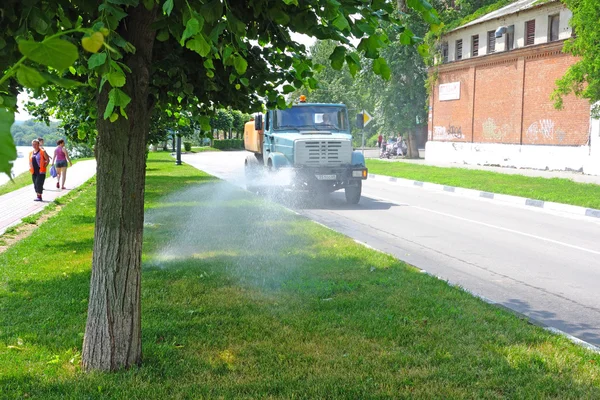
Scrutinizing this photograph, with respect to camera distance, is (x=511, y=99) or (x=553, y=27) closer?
(x=553, y=27)

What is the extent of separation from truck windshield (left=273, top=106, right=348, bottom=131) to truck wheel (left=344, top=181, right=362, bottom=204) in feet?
6.10

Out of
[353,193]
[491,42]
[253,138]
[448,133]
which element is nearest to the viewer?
[353,193]

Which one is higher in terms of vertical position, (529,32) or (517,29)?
(517,29)

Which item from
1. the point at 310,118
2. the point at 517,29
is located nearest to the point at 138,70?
the point at 310,118

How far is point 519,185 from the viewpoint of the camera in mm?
21953

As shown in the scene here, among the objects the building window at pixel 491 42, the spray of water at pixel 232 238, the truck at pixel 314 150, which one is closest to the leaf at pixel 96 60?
the spray of water at pixel 232 238

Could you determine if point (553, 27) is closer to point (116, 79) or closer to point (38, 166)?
point (38, 166)

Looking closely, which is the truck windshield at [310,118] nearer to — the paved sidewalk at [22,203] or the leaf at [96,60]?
the paved sidewalk at [22,203]

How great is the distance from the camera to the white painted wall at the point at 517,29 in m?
29.5

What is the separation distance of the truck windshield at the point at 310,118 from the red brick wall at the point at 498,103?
662 inches

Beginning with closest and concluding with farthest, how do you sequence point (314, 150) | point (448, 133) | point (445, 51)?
1. point (314, 150)
2. point (448, 133)
3. point (445, 51)

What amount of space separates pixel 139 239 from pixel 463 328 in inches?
108

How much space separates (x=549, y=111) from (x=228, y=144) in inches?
1966

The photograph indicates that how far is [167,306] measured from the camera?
620cm
